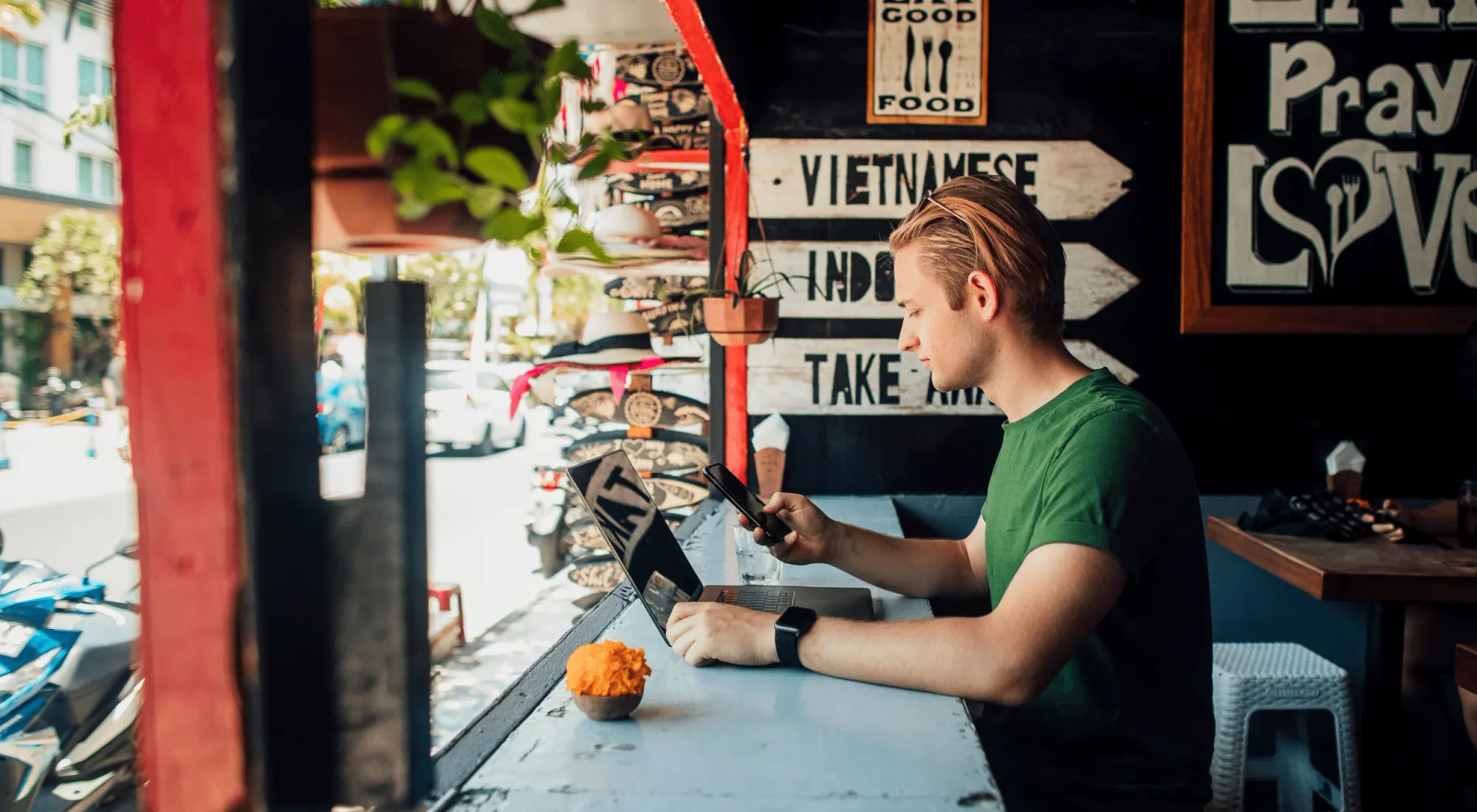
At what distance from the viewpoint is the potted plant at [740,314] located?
300 centimetres

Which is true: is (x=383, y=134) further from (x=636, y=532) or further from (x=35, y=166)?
(x=35, y=166)

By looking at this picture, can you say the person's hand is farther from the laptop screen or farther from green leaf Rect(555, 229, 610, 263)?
green leaf Rect(555, 229, 610, 263)

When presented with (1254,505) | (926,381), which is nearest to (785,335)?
(926,381)

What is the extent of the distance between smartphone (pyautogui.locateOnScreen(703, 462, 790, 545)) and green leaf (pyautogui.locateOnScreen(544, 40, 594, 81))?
1055mm

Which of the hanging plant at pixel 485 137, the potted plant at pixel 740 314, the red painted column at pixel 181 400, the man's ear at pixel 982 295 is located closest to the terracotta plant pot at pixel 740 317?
the potted plant at pixel 740 314

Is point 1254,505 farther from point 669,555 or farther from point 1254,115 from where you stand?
point 669,555

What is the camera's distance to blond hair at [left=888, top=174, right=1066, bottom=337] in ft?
5.05

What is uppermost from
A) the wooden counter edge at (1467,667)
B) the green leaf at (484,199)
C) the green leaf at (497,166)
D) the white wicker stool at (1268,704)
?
the green leaf at (497,166)

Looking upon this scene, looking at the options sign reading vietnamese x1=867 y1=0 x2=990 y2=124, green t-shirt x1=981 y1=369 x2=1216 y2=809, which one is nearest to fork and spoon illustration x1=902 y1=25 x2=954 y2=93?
sign reading vietnamese x1=867 y1=0 x2=990 y2=124

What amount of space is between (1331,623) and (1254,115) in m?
1.82

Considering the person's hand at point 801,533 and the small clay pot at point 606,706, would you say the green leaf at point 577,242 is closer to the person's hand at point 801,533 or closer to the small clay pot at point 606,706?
the small clay pot at point 606,706

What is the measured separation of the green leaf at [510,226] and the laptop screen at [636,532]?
786 millimetres

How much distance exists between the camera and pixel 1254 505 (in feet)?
11.2

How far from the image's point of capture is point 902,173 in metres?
3.42
